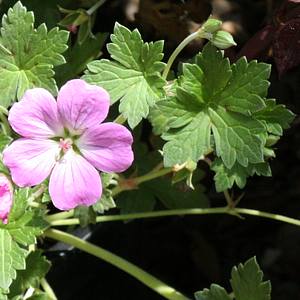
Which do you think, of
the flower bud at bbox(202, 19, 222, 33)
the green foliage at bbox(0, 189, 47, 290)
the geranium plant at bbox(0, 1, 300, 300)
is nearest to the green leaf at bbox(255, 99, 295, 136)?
the geranium plant at bbox(0, 1, 300, 300)

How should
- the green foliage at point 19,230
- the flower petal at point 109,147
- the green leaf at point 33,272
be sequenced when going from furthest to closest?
the green leaf at point 33,272, the green foliage at point 19,230, the flower petal at point 109,147

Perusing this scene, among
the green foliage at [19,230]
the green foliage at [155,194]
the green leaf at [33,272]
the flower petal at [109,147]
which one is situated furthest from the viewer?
the green foliage at [155,194]

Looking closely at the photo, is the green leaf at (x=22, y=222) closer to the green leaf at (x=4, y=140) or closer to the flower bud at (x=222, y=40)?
the green leaf at (x=4, y=140)

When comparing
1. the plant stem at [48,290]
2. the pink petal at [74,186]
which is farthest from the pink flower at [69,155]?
the plant stem at [48,290]

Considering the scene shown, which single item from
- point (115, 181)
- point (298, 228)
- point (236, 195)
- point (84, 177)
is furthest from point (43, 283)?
point (298, 228)

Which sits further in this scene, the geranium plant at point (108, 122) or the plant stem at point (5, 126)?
the plant stem at point (5, 126)

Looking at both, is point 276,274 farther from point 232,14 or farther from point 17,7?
point 17,7
